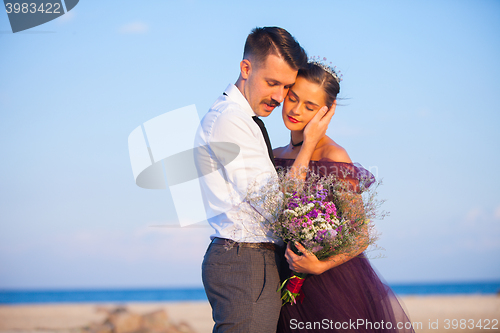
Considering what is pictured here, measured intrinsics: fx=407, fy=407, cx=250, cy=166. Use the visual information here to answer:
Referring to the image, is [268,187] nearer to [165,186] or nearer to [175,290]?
[165,186]

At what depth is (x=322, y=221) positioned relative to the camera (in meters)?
2.49

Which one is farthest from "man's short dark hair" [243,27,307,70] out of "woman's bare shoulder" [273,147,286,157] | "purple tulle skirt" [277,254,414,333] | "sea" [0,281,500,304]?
"sea" [0,281,500,304]

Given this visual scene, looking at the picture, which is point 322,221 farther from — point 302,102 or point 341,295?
point 302,102

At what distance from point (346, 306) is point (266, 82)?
1722 millimetres

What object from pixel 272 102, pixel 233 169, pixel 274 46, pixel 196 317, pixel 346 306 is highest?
pixel 274 46

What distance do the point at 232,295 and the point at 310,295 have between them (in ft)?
1.99

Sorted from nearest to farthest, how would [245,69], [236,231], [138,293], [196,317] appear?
[236,231], [245,69], [196,317], [138,293]

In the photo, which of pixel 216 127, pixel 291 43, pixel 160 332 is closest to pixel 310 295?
pixel 216 127

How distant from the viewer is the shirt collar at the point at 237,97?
9.95ft

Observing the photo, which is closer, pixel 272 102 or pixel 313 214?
pixel 313 214

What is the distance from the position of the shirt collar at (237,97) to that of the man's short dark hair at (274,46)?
0.93ft

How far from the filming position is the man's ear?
10.4ft

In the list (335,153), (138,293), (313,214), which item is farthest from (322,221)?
(138,293)

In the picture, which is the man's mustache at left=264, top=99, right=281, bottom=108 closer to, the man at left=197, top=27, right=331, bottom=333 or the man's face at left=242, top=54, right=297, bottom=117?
the man's face at left=242, top=54, right=297, bottom=117
